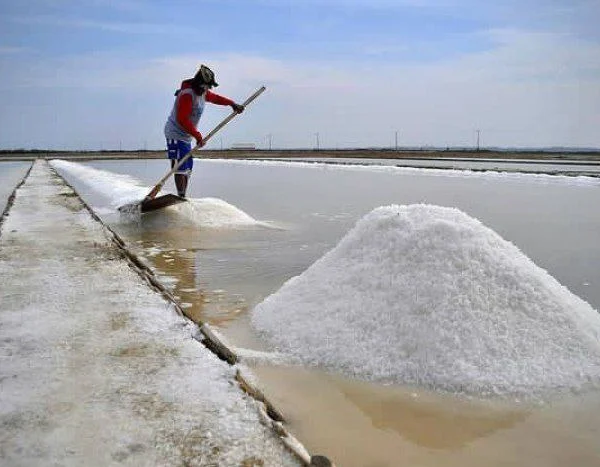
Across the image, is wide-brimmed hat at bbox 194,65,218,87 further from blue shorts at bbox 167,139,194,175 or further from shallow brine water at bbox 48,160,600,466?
shallow brine water at bbox 48,160,600,466

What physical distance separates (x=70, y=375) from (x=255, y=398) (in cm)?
63

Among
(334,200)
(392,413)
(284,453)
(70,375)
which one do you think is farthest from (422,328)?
(334,200)

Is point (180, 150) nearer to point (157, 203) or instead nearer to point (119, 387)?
point (157, 203)

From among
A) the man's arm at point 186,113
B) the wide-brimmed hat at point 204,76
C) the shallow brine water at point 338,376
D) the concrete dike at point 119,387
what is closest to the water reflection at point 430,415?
the shallow brine water at point 338,376

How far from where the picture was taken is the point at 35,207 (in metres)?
7.58

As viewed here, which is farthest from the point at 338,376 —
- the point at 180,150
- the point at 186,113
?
the point at 180,150

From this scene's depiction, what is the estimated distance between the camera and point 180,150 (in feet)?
21.7

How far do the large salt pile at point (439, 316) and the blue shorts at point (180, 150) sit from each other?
163 inches

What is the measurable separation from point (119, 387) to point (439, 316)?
46.7 inches

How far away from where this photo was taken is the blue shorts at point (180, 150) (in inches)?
260

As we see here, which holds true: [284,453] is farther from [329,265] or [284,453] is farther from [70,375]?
[329,265]

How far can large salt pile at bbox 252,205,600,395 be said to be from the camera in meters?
2.05

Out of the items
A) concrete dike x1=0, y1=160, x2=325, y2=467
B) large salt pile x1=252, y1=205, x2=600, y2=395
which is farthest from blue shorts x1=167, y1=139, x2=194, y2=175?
large salt pile x1=252, y1=205, x2=600, y2=395

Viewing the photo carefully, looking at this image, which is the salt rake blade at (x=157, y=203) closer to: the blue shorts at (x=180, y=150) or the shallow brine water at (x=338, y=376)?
the shallow brine water at (x=338, y=376)
